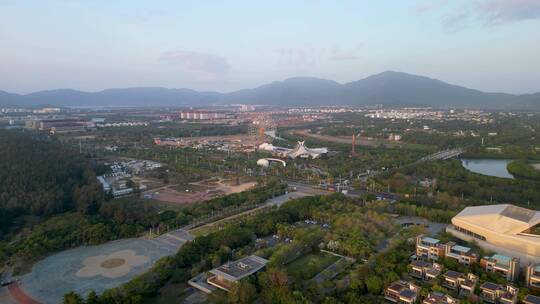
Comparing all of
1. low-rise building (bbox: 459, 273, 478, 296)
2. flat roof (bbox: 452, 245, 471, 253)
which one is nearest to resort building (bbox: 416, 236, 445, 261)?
flat roof (bbox: 452, 245, 471, 253)

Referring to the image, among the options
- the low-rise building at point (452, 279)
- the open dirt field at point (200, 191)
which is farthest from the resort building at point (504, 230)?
the open dirt field at point (200, 191)

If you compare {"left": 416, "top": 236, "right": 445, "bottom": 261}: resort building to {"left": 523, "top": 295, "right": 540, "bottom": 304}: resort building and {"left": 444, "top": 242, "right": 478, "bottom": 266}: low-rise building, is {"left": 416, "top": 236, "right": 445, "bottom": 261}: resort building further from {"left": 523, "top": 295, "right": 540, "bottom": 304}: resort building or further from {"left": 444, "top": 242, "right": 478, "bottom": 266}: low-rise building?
{"left": 523, "top": 295, "right": 540, "bottom": 304}: resort building

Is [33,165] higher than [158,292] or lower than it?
higher

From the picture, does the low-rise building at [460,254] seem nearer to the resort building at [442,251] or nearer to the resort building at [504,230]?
the resort building at [442,251]

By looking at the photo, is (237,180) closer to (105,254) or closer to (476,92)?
(105,254)

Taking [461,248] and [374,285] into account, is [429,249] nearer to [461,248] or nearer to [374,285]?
[461,248]

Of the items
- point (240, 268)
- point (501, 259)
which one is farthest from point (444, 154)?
point (240, 268)

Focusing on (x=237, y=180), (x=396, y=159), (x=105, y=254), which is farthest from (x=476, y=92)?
(x=105, y=254)
